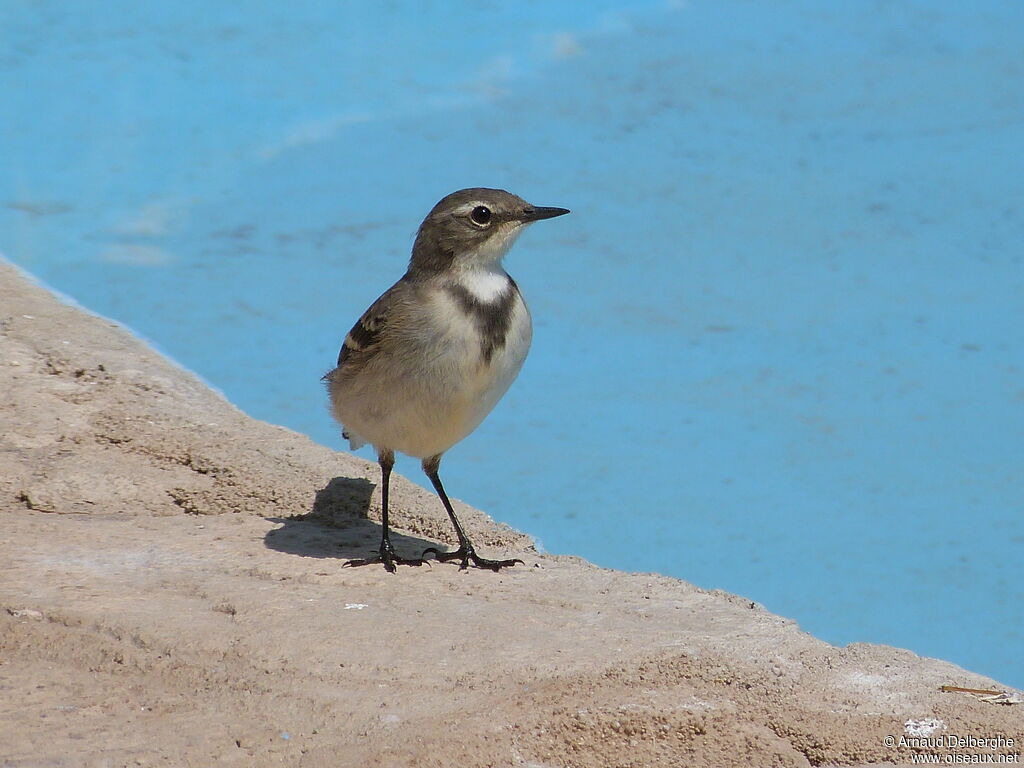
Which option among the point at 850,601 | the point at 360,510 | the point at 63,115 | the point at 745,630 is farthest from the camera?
the point at 63,115

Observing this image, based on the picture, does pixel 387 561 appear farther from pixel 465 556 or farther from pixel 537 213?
pixel 537 213

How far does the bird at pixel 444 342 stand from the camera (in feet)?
17.1

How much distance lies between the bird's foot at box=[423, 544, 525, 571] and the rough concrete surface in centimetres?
7

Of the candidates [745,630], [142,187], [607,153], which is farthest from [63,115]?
[745,630]

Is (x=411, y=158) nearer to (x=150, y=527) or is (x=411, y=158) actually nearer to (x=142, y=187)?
(x=142, y=187)

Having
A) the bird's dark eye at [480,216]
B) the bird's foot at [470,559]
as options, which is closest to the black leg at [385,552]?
the bird's foot at [470,559]

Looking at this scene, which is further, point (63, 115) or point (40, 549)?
point (63, 115)

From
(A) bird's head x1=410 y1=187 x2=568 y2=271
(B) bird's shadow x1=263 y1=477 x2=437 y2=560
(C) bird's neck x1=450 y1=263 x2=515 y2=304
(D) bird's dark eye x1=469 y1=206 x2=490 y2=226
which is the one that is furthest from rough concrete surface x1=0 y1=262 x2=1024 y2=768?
(D) bird's dark eye x1=469 y1=206 x2=490 y2=226

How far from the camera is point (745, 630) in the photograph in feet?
15.3

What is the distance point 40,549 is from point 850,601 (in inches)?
164

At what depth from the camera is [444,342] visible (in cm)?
520

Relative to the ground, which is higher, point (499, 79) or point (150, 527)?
point (499, 79)

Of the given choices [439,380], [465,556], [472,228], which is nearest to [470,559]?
[465,556]

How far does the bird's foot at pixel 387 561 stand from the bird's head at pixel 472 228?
3.67 feet
